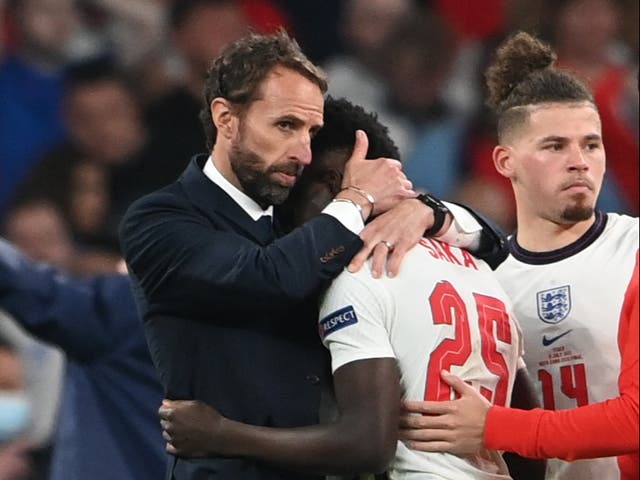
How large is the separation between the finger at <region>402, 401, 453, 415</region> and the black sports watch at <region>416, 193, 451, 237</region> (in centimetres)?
42

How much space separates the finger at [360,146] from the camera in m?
3.08

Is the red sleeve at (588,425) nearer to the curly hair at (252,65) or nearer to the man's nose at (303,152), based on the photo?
the man's nose at (303,152)

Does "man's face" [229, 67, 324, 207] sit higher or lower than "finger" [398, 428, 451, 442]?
higher

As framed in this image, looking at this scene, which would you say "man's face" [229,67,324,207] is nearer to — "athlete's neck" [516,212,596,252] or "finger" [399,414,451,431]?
"finger" [399,414,451,431]

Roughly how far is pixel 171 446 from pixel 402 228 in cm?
71

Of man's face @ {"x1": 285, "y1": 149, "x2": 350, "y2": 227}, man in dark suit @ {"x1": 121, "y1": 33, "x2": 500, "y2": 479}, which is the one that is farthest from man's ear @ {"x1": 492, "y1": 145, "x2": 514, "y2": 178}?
man's face @ {"x1": 285, "y1": 149, "x2": 350, "y2": 227}

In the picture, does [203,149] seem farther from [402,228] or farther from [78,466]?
[402,228]

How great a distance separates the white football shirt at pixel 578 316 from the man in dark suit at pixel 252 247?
1.80 feet

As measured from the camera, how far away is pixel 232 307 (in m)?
2.88

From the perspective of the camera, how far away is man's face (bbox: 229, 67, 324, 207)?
9.92ft

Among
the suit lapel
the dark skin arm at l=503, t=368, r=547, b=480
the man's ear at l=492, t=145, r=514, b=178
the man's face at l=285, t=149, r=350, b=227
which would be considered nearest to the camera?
Answer: the suit lapel

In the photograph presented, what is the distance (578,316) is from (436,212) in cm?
61

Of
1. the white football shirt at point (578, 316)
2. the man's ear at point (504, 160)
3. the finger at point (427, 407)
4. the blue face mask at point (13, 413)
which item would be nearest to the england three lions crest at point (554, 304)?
the white football shirt at point (578, 316)

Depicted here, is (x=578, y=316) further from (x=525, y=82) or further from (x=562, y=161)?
(x=525, y=82)
